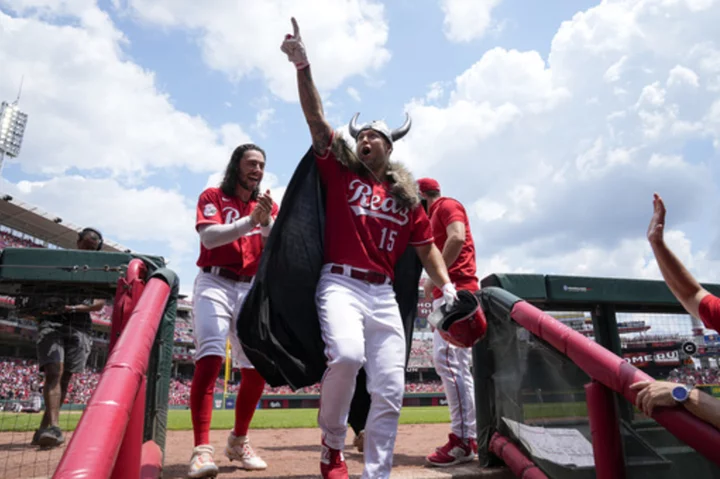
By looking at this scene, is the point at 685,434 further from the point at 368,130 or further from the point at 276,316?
the point at 368,130

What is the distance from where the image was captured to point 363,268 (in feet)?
8.72

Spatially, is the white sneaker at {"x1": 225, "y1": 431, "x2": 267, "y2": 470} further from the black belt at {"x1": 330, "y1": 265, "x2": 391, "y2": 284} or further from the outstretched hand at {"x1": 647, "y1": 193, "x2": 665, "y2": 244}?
the outstretched hand at {"x1": 647, "y1": 193, "x2": 665, "y2": 244}

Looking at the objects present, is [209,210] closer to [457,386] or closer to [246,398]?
[246,398]

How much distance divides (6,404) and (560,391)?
7096 mm

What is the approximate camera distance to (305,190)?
3.01 m

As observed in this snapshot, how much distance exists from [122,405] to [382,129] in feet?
7.16

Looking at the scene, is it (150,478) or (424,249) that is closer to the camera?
(150,478)

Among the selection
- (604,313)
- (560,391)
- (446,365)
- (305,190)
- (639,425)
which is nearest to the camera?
(639,425)

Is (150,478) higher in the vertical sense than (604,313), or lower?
lower

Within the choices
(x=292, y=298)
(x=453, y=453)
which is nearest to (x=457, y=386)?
(x=453, y=453)

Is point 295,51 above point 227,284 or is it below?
above

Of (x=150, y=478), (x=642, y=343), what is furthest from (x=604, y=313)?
(x=150, y=478)

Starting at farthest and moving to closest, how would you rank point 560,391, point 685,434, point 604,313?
point 604,313
point 560,391
point 685,434

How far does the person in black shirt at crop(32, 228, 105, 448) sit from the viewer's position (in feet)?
13.5
